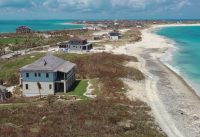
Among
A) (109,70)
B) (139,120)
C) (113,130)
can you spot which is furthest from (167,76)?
(113,130)

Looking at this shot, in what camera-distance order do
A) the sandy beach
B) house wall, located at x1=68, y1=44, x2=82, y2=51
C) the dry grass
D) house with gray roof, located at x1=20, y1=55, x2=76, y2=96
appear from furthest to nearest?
house wall, located at x1=68, y1=44, x2=82, y2=51
house with gray roof, located at x1=20, y1=55, x2=76, y2=96
the sandy beach
the dry grass

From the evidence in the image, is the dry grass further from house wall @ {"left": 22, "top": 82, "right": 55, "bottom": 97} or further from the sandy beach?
house wall @ {"left": 22, "top": 82, "right": 55, "bottom": 97}

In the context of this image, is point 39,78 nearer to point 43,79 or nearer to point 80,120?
point 43,79

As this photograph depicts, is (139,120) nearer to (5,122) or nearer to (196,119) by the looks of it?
(196,119)

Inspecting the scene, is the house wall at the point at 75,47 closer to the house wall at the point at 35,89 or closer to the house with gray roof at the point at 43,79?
the house with gray roof at the point at 43,79

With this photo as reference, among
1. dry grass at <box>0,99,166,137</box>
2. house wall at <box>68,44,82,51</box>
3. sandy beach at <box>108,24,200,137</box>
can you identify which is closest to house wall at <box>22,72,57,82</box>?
dry grass at <box>0,99,166,137</box>

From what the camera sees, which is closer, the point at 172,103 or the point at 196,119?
the point at 196,119

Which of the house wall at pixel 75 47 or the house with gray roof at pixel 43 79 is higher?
the house with gray roof at pixel 43 79

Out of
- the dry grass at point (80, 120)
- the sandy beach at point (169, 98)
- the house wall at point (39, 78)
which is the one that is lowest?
the sandy beach at point (169, 98)

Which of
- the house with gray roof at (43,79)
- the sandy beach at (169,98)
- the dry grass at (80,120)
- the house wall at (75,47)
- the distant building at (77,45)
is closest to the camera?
the dry grass at (80,120)

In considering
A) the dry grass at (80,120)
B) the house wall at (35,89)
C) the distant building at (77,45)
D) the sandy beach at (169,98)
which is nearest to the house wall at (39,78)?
the house wall at (35,89)

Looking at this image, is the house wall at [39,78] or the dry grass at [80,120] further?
the house wall at [39,78]
